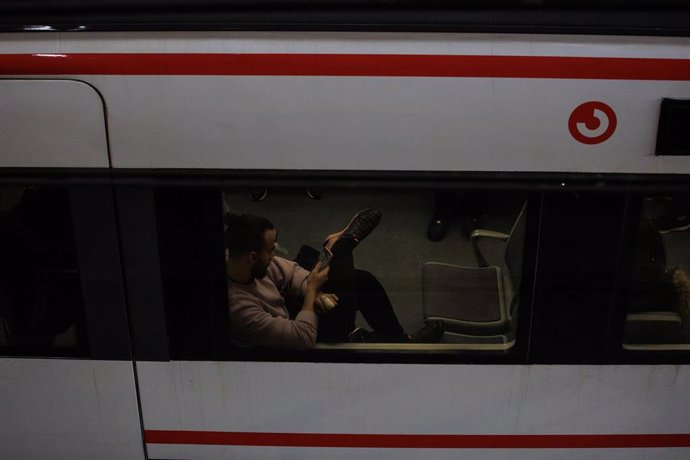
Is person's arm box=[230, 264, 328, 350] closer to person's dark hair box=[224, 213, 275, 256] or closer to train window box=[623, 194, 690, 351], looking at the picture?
person's dark hair box=[224, 213, 275, 256]

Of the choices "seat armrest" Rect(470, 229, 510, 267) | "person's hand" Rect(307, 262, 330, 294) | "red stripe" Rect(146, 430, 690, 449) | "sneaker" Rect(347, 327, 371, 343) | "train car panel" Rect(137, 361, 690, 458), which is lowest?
"red stripe" Rect(146, 430, 690, 449)

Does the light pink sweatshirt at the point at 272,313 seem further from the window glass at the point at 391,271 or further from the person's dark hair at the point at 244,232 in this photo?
the person's dark hair at the point at 244,232

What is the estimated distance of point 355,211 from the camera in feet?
8.32

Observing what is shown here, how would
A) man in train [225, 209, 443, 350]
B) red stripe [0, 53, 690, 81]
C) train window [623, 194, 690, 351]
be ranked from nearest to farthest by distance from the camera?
red stripe [0, 53, 690, 81] → train window [623, 194, 690, 351] → man in train [225, 209, 443, 350]

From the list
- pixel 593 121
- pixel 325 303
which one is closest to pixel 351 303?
pixel 325 303

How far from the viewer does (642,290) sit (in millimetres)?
2602

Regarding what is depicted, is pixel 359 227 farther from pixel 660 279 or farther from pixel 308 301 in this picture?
pixel 660 279

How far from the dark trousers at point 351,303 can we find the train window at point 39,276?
2.62 ft

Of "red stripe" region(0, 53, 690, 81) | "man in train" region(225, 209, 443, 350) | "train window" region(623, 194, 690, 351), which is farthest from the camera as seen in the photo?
"man in train" region(225, 209, 443, 350)

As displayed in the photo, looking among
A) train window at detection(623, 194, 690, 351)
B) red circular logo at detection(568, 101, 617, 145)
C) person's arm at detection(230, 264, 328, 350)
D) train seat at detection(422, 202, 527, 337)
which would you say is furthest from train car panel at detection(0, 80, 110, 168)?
train window at detection(623, 194, 690, 351)

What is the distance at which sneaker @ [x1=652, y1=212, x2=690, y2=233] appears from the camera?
2525 mm

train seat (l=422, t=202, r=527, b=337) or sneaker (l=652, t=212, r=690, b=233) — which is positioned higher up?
sneaker (l=652, t=212, r=690, b=233)

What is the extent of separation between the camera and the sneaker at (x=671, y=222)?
99.4 inches

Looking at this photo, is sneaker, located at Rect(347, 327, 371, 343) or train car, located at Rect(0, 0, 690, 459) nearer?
train car, located at Rect(0, 0, 690, 459)
